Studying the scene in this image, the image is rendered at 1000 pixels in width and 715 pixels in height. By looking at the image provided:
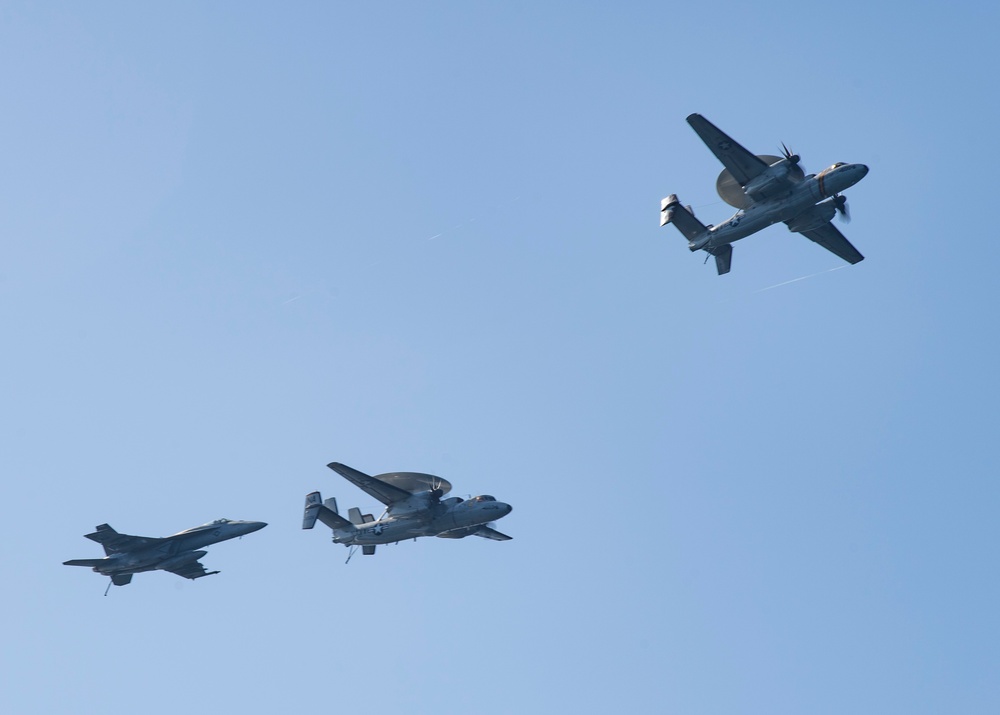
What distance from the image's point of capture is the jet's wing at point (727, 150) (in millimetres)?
86250

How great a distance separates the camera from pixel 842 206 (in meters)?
89.1

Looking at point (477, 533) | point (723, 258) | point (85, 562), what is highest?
point (723, 258)

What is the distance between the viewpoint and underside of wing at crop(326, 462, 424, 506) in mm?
91375

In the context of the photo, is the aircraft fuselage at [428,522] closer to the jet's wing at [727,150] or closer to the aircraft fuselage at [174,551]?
the aircraft fuselage at [174,551]

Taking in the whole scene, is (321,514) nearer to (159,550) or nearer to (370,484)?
(370,484)

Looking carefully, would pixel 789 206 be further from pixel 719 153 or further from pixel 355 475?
pixel 355 475

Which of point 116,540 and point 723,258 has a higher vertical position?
point 723,258

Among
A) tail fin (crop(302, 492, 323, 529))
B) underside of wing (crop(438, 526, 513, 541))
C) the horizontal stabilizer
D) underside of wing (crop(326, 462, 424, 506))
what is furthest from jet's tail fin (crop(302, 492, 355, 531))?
the horizontal stabilizer

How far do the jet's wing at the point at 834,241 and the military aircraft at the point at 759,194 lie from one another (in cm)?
64

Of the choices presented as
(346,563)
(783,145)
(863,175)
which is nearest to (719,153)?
(783,145)

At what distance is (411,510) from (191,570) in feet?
67.6

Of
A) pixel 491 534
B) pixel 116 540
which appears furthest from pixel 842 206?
pixel 116 540

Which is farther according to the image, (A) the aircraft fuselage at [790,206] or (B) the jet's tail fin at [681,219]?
(B) the jet's tail fin at [681,219]

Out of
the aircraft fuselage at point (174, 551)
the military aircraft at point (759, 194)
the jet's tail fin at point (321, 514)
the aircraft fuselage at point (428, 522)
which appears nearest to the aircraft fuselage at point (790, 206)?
the military aircraft at point (759, 194)
